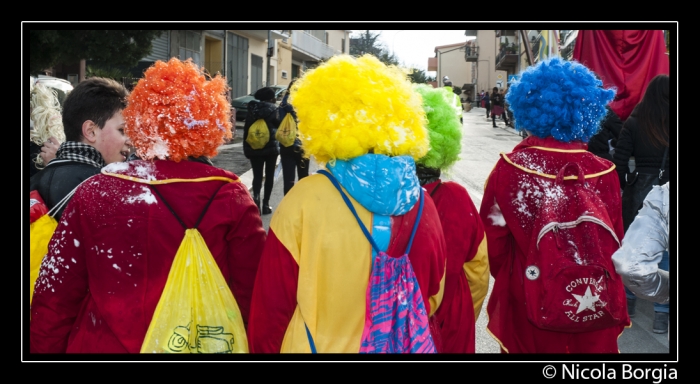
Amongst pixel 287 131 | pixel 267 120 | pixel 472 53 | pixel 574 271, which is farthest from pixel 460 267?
pixel 472 53

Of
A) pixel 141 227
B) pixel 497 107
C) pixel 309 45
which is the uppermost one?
pixel 309 45

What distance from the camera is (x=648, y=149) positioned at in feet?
17.2

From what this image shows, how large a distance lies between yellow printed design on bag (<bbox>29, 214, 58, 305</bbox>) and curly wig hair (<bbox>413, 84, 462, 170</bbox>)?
1613 mm

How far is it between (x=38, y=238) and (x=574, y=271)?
2252 millimetres

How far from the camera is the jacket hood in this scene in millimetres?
2195

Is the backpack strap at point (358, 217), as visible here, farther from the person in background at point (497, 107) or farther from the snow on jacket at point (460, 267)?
the person in background at point (497, 107)

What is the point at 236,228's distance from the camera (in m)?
2.53

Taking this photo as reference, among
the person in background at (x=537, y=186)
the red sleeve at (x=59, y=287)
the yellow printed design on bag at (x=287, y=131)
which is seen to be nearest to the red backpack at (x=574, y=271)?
the person in background at (x=537, y=186)

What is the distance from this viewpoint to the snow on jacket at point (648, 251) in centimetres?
216

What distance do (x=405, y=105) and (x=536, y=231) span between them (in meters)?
1.17

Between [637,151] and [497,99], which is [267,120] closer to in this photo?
[637,151]

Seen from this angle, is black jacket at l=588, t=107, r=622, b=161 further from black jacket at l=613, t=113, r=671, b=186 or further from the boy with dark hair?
the boy with dark hair
